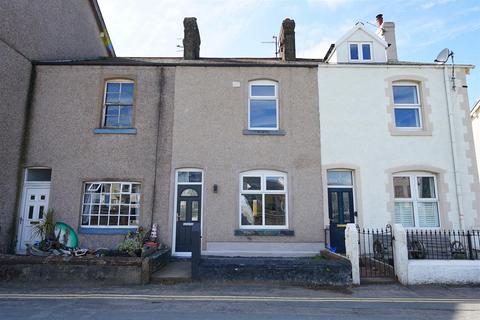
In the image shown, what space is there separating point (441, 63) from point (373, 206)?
613 cm

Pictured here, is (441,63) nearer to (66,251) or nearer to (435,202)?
(435,202)

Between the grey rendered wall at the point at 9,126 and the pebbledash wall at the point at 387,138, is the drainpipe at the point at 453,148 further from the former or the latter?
the grey rendered wall at the point at 9,126

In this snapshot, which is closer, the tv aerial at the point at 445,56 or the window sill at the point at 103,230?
the window sill at the point at 103,230

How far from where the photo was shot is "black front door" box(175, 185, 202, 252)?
34.9 ft

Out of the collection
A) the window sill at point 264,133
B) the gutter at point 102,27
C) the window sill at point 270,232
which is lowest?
the window sill at point 270,232

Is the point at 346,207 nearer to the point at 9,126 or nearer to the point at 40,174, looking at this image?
the point at 40,174

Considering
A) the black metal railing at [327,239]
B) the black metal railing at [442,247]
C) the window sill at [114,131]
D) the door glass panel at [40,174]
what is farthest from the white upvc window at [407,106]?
the door glass panel at [40,174]

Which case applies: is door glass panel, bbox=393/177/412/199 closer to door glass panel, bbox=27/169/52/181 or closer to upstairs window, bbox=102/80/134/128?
upstairs window, bbox=102/80/134/128

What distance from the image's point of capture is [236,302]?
6.63 metres

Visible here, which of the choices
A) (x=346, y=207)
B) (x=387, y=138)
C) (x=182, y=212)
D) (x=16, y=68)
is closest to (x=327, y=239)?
(x=346, y=207)

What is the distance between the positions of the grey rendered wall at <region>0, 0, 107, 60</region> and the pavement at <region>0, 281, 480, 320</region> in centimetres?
810

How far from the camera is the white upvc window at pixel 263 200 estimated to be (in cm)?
1080

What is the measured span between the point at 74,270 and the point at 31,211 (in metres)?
4.37

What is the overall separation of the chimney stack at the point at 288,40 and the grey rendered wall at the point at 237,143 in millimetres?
2298
